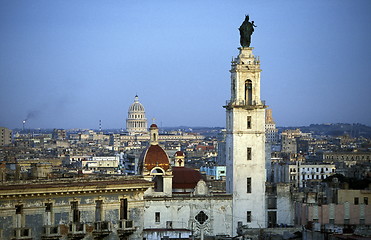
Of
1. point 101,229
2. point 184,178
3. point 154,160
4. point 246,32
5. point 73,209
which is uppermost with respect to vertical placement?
point 246,32

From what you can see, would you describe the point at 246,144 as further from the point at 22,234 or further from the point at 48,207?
the point at 22,234

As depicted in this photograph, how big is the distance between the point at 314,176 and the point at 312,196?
7823cm

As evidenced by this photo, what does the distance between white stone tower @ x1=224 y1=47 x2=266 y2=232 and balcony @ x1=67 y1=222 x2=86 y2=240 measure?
21497 millimetres

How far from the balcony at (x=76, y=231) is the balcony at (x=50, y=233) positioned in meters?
0.51

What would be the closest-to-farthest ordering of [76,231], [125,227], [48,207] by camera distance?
1. [48,207]
2. [76,231]
3. [125,227]

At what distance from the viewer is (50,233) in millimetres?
45625

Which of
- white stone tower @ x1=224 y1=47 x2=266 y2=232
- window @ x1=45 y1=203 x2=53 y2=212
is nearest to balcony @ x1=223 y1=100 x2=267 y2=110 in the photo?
white stone tower @ x1=224 y1=47 x2=266 y2=232

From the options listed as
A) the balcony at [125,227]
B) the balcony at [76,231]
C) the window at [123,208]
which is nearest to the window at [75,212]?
the balcony at [76,231]

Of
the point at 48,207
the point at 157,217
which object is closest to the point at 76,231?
the point at 48,207

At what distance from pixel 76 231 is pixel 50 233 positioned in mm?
1186

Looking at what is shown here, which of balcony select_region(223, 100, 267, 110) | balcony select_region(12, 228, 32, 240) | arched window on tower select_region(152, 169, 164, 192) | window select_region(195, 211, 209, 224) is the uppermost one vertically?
balcony select_region(223, 100, 267, 110)

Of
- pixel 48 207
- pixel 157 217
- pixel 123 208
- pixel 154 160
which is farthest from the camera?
pixel 154 160

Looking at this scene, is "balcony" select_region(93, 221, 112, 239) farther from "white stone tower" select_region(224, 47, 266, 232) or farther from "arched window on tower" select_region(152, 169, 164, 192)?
"arched window on tower" select_region(152, 169, 164, 192)

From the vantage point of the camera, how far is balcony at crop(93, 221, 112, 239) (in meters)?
47.3
